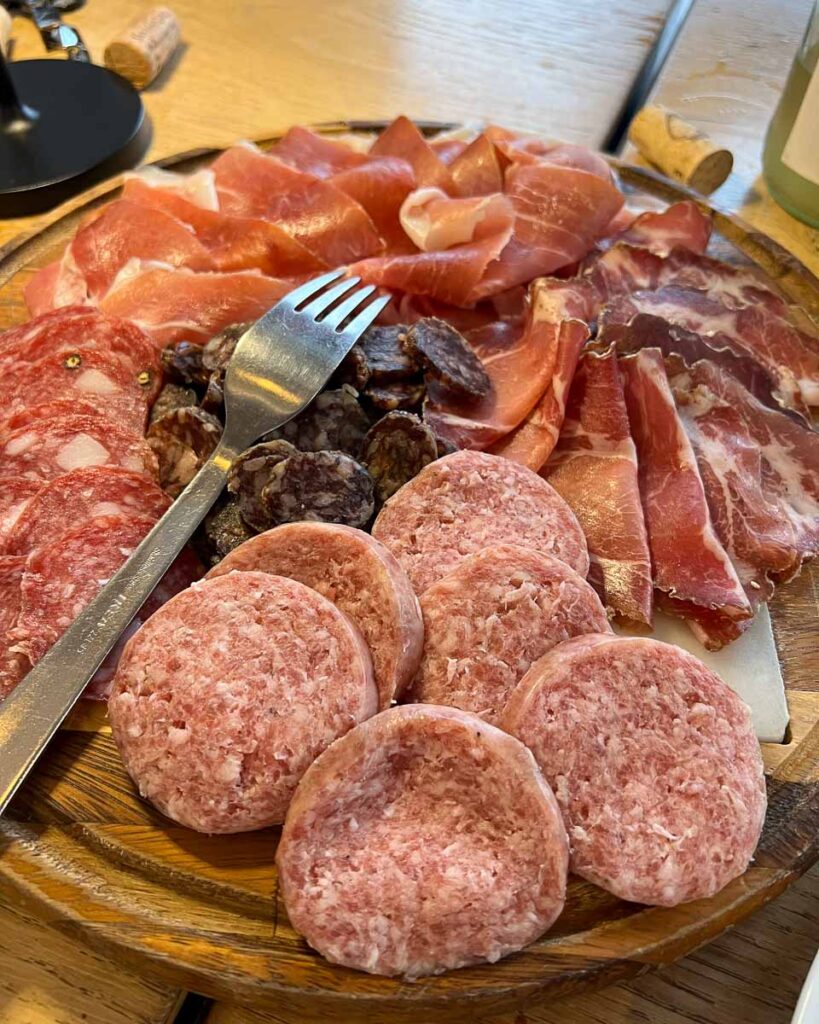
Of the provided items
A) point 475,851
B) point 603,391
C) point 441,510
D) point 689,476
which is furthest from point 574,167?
point 475,851

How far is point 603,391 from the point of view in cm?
168

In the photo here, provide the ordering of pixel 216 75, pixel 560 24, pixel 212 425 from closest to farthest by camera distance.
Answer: pixel 212 425 → pixel 216 75 → pixel 560 24

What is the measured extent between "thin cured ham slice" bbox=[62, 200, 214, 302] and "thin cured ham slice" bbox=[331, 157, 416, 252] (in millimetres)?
402

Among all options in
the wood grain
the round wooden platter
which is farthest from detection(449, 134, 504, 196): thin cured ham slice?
the round wooden platter

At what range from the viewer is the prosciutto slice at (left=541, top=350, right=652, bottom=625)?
1.48 meters

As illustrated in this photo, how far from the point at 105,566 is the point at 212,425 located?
33cm

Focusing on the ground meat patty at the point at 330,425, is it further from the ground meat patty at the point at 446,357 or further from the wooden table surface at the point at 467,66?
the wooden table surface at the point at 467,66

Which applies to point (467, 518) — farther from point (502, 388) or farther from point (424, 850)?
point (424, 850)

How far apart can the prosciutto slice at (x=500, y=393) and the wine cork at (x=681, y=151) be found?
37.2 inches

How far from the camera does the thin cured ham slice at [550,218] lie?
196 cm

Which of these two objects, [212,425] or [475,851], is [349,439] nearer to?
[212,425]

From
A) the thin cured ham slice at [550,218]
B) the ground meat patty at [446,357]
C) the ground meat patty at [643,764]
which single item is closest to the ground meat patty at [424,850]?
the ground meat patty at [643,764]

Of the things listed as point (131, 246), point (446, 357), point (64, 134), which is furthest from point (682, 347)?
point (64, 134)

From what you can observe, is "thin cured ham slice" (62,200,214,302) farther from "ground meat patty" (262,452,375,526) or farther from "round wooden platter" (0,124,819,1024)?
"round wooden platter" (0,124,819,1024)
